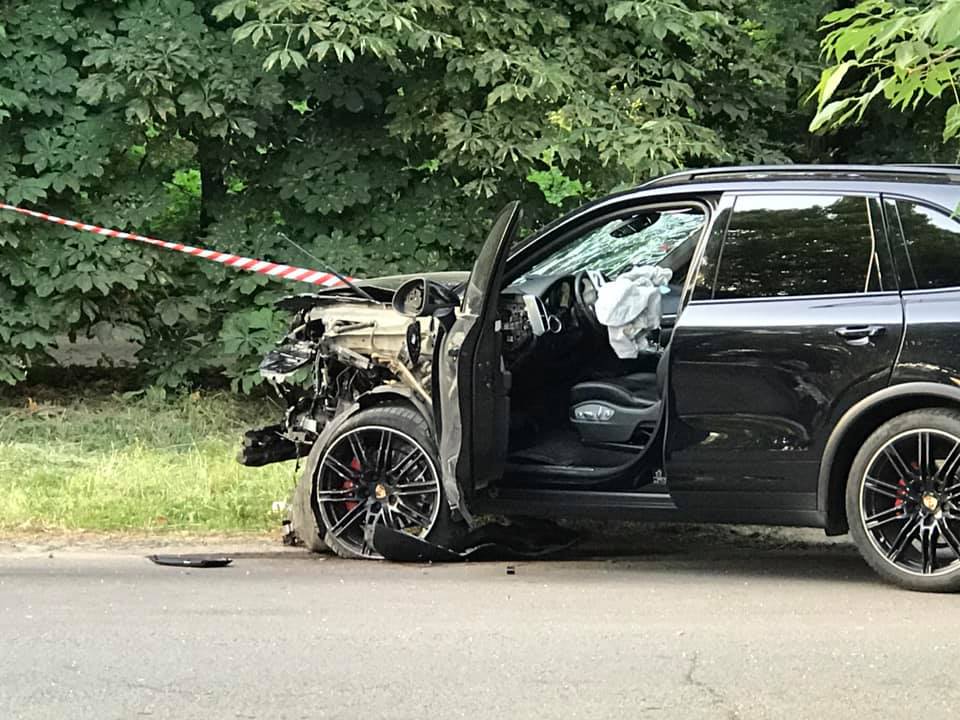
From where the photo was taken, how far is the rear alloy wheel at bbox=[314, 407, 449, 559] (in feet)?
22.1

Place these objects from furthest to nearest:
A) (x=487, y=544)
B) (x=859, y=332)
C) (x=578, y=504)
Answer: (x=487, y=544)
(x=578, y=504)
(x=859, y=332)

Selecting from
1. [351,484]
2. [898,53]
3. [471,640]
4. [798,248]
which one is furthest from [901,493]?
[898,53]

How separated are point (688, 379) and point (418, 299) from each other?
1.35 meters

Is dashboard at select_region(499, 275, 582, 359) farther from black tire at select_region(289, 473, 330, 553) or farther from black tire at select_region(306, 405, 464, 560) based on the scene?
black tire at select_region(289, 473, 330, 553)

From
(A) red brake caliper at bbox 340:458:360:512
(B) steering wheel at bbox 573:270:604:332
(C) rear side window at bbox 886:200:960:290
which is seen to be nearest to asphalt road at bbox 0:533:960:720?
(A) red brake caliper at bbox 340:458:360:512

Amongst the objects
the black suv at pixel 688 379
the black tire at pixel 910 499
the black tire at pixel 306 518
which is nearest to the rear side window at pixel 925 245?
the black suv at pixel 688 379

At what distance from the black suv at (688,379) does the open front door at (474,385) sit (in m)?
0.01

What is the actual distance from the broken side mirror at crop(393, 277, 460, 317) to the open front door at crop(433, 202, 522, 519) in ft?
0.74

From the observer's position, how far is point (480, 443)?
249 inches

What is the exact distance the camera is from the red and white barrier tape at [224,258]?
10.8 metres

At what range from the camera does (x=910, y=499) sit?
593 cm

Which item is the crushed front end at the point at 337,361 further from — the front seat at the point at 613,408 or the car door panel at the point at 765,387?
the car door panel at the point at 765,387

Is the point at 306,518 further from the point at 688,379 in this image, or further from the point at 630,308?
the point at 688,379

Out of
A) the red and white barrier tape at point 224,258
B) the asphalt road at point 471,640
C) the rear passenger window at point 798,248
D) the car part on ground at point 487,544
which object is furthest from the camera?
the red and white barrier tape at point 224,258
